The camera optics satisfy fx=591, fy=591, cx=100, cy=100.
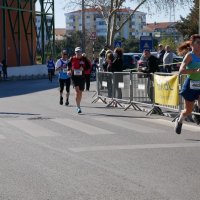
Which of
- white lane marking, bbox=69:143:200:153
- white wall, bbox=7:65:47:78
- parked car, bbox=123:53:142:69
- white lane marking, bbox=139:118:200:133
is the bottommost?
white wall, bbox=7:65:47:78

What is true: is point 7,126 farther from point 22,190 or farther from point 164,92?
point 22,190

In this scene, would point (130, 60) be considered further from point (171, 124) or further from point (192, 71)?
point (192, 71)

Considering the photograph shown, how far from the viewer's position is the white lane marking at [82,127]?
480 inches

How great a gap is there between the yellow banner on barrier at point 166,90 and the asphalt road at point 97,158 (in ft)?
1.57

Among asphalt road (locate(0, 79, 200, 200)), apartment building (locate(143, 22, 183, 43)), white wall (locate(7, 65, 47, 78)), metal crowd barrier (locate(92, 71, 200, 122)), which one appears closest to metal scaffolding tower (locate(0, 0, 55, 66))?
white wall (locate(7, 65, 47, 78))

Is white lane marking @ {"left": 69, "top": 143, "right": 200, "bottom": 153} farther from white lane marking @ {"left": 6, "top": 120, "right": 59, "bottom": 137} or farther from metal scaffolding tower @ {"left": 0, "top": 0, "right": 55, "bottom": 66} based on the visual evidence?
metal scaffolding tower @ {"left": 0, "top": 0, "right": 55, "bottom": 66}

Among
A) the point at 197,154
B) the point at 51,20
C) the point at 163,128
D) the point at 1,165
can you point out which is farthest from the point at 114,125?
the point at 51,20

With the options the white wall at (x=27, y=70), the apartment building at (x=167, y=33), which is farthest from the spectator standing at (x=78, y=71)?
the white wall at (x=27, y=70)

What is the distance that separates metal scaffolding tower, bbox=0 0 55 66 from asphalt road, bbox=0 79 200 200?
37713mm

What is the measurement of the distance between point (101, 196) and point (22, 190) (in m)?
0.98

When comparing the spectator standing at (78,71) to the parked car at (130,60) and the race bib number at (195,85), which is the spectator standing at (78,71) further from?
the parked car at (130,60)

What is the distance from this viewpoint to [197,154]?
9.32m

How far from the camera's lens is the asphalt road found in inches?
270

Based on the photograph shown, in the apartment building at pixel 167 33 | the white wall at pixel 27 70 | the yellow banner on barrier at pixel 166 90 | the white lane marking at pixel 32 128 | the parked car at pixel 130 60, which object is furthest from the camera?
the apartment building at pixel 167 33
